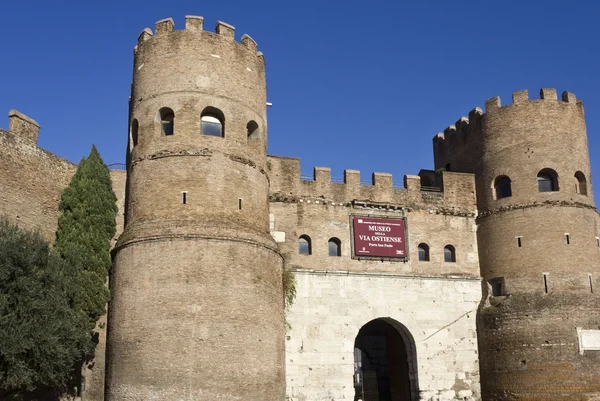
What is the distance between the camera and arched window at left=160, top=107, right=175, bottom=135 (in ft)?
85.0

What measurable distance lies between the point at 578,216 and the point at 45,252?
1975cm

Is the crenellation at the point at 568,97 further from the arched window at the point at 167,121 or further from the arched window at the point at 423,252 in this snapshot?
the arched window at the point at 167,121

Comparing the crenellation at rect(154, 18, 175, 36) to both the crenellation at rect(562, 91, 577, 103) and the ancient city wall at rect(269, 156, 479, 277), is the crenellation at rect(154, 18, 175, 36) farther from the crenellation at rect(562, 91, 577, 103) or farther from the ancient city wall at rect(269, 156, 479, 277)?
the crenellation at rect(562, 91, 577, 103)

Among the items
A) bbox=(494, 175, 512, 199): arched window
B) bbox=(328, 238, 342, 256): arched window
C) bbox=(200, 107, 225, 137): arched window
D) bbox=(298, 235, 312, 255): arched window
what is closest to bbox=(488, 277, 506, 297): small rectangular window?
bbox=(494, 175, 512, 199): arched window

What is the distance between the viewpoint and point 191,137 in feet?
82.7

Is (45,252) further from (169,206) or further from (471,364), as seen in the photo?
(471,364)

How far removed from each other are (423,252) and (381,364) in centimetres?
558

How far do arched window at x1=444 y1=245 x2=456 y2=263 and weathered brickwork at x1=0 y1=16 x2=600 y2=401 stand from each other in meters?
0.18

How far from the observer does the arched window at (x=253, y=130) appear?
88.3ft

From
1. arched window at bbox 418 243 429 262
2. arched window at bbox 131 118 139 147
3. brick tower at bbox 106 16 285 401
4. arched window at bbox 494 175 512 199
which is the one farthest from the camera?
arched window at bbox 494 175 512 199

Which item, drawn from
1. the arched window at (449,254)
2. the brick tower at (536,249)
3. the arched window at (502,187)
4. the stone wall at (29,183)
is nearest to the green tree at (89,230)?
the stone wall at (29,183)

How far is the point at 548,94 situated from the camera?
1208 inches

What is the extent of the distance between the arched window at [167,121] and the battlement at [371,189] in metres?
4.31

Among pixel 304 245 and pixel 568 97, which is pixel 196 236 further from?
pixel 568 97
